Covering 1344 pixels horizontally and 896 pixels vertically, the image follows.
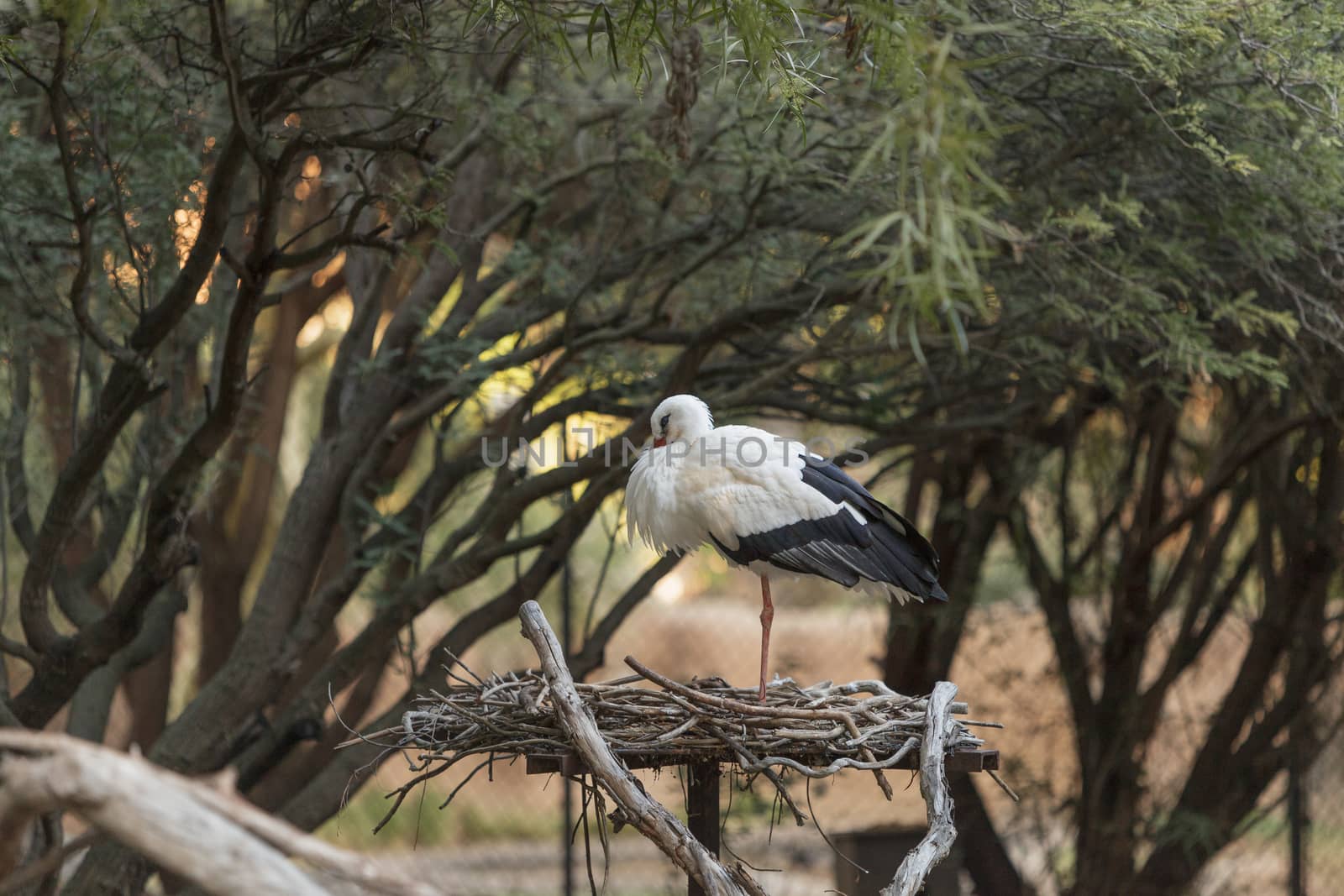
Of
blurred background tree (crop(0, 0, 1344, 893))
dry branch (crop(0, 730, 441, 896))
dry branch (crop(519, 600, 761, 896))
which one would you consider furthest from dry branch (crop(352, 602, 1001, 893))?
dry branch (crop(0, 730, 441, 896))

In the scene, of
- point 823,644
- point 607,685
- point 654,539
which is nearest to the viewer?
point 607,685

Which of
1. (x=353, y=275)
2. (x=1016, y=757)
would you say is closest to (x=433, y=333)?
(x=353, y=275)

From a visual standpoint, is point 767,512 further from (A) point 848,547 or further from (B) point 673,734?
(B) point 673,734

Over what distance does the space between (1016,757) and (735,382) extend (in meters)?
2.77

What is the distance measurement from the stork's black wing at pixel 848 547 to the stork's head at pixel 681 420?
313 mm

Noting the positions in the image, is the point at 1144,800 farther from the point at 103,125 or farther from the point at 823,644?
the point at 103,125

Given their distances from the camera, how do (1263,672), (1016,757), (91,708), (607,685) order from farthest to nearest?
1. (1016,757)
2. (1263,672)
3. (91,708)
4. (607,685)

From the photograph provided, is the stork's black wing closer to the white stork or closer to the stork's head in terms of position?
the white stork

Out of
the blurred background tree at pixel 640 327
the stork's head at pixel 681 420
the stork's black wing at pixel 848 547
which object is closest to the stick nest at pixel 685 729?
the blurred background tree at pixel 640 327

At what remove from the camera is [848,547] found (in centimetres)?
338

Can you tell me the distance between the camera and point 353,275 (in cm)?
521

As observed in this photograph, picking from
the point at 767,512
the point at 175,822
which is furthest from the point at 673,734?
the point at 175,822

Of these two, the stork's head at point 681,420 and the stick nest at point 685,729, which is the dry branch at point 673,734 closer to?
the stick nest at point 685,729

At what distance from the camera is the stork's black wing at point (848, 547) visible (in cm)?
335
